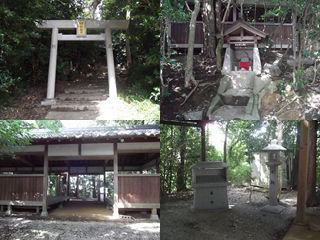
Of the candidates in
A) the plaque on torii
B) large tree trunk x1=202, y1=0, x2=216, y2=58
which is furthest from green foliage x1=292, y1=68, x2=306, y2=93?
the plaque on torii

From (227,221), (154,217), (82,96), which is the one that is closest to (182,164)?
(227,221)

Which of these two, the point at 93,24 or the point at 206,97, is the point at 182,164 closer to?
the point at 206,97

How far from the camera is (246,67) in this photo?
15.4 feet

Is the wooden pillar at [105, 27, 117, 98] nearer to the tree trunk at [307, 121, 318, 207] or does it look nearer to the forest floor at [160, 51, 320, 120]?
the forest floor at [160, 51, 320, 120]

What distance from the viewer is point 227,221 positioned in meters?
4.20

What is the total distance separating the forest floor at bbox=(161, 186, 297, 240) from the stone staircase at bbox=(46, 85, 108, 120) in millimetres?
2597

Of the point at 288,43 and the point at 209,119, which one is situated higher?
the point at 288,43

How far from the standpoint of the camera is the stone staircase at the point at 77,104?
6.11 metres

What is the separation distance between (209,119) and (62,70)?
4.82 metres

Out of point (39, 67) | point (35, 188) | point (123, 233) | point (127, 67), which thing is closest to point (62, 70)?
point (39, 67)

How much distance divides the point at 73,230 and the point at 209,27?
3825 millimetres

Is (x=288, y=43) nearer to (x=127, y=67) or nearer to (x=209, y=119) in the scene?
(x=209, y=119)

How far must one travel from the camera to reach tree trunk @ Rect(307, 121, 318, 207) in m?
4.35

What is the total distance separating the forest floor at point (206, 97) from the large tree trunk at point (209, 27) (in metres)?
0.12
